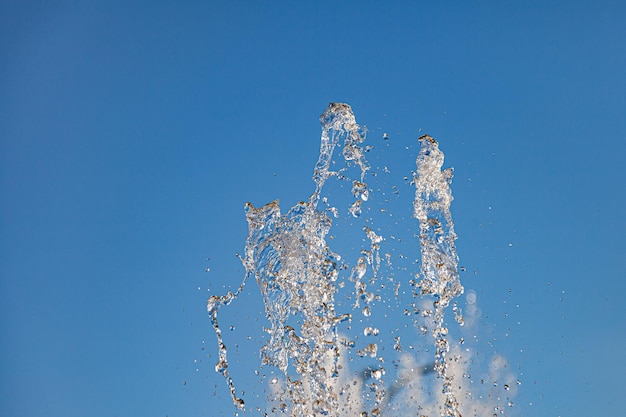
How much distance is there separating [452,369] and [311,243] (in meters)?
2.36

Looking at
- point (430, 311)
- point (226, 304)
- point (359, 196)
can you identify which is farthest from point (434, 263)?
point (226, 304)

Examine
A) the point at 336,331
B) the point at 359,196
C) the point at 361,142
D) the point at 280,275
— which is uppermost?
the point at 361,142

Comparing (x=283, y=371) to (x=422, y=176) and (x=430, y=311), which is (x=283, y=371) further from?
(x=422, y=176)

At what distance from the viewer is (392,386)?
9.27 meters

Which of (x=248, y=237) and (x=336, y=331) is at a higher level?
(x=248, y=237)

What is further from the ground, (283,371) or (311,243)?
(311,243)

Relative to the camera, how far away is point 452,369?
373 inches

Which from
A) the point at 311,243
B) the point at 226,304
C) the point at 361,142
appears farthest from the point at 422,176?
the point at 226,304

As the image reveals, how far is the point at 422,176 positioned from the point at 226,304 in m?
2.89

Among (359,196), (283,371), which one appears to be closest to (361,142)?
(359,196)

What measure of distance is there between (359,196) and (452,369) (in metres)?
2.46

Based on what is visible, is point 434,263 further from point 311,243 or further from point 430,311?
point 311,243

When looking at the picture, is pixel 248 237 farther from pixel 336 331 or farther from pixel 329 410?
pixel 329 410

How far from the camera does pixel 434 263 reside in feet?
30.9
